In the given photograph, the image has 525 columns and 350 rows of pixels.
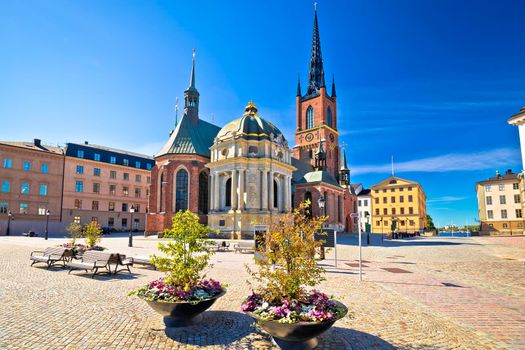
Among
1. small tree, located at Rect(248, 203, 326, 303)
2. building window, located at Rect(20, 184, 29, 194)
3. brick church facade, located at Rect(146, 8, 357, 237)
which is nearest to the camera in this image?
small tree, located at Rect(248, 203, 326, 303)

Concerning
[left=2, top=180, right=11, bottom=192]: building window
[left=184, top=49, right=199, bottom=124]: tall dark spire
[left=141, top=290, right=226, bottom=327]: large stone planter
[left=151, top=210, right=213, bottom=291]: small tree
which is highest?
[left=184, top=49, right=199, bottom=124]: tall dark spire

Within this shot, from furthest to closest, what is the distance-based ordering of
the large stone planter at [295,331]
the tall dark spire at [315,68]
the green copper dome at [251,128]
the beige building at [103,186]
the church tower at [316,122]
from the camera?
the tall dark spire at [315,68] → the church tower at [316,122] → the beige building at [103,186] → the green copper dome at [251,128] → the large stone planter at [295,331]

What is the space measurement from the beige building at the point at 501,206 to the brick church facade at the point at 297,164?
94.9ft

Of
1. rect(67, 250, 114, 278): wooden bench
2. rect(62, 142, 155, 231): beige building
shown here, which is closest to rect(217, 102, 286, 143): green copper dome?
rect(62, 142, 155, 231): beige building

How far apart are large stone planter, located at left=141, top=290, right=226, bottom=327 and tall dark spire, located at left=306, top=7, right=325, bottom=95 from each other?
7180 cm

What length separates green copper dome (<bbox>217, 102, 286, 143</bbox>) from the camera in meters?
41.6

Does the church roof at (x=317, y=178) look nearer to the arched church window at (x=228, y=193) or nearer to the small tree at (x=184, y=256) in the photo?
the arched church window at (x=228, y=193)

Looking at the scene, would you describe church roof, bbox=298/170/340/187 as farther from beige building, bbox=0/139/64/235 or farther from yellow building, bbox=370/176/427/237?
beige building, bbox=0/139/64/235

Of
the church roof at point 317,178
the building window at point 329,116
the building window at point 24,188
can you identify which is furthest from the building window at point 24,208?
the building window at point 329,116

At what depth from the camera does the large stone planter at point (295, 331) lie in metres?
4.60

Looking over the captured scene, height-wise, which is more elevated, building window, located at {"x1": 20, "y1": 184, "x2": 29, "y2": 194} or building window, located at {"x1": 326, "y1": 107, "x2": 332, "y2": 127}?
building window, located at {"x1": 326, "y1": 107, "x2": 332, "y2": 127}

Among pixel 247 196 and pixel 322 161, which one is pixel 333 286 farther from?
pixel 322 161

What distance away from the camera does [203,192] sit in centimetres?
4566

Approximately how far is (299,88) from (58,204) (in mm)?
54614
